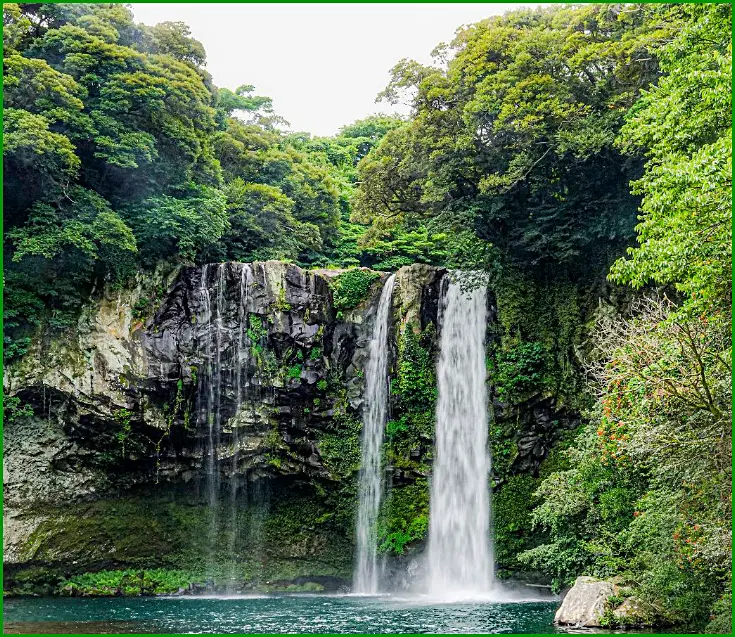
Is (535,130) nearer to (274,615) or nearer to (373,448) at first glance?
(373,448)

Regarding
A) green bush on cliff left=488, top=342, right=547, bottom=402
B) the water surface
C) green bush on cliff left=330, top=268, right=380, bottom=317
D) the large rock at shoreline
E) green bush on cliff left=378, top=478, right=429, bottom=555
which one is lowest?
the water surface

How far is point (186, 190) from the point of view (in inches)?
794

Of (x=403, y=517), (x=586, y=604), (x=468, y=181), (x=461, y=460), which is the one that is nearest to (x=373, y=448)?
(x=403, y=517)

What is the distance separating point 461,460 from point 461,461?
0.03m

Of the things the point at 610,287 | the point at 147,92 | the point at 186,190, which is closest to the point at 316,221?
the point at 186,190

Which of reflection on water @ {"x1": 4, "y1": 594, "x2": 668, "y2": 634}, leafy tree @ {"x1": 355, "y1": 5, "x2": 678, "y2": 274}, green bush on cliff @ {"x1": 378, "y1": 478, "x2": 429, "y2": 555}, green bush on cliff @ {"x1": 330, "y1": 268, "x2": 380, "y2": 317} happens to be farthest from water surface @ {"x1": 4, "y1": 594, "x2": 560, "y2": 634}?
leafy tree @ {"x1": 355, "y1": 5, "x2": 678, "y2": 274}

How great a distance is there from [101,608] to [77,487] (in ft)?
12.2

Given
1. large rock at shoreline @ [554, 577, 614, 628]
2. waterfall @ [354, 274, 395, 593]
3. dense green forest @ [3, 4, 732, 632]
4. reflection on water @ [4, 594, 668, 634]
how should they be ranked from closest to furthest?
large rock at shoreline @ [554, 577, 614, 628] → reflection on water @ [4, 594, 668, 634] → dense green forest @ [3, 4, 732, 632] → waterfall @ [354, 274, 395, 593]

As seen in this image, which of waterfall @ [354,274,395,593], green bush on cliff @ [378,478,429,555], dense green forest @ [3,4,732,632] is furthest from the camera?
waterfall @ [354,274,395,593]

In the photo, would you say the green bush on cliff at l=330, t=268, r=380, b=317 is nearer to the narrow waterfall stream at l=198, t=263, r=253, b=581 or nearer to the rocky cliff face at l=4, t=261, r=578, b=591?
the rocky cliff face at l=4, t=261, r=578, b=591

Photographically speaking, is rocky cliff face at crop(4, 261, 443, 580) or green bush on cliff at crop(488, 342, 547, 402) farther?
green bush on cliff at crop(488, 342, 547, 402)

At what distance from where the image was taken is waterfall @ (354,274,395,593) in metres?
19.2

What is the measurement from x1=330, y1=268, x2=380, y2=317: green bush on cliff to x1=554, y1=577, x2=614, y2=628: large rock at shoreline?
376 inches

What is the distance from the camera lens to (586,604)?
11859mm
